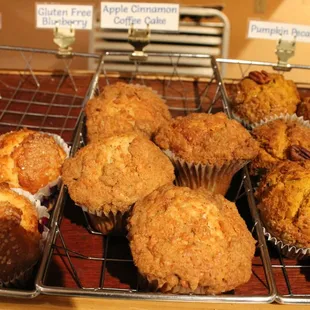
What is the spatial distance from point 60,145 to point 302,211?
96 cm

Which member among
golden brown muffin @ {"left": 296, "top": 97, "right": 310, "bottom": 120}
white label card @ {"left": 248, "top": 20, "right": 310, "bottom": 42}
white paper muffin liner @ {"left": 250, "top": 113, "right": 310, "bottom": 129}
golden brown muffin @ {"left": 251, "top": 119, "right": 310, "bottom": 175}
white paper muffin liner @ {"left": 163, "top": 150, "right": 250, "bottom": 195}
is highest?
white label card @ {"left": 248, "top": 20, "right": 310, "bottom": 42}

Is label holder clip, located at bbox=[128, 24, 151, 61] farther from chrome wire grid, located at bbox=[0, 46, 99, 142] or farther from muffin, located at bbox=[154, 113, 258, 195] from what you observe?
muffin, located at bbox=[154, 113, 258, 195]

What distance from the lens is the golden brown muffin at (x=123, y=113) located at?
5.59ft

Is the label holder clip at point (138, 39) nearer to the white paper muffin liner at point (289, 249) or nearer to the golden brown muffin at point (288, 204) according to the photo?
the golden brown muffin at point (288, 204)

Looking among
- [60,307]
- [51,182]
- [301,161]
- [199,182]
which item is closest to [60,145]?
[51,182]

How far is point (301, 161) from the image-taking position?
61.7 inches

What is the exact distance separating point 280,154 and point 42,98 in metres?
1.26

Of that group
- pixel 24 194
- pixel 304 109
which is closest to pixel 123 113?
pixel 24 194

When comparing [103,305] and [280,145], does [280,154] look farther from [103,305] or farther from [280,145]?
[103,305]

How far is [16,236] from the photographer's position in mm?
1292

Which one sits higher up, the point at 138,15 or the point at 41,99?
the point at 138,15

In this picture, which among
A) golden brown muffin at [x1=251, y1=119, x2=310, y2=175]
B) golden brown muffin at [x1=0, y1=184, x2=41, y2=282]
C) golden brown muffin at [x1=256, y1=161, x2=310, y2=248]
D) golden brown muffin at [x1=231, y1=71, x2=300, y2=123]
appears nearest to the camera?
golden brown muffin at [x1=0, y1=184, x2=41, y2=282]

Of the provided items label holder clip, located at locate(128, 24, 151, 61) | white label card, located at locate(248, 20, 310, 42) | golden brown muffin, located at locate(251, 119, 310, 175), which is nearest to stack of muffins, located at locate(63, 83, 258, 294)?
golden brown muffin, located at locate(251, 119, 310, 175)

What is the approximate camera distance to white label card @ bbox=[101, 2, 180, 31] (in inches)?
83.0
